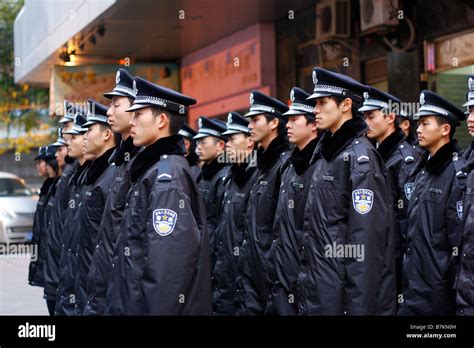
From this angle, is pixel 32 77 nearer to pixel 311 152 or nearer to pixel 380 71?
pixel 380 71

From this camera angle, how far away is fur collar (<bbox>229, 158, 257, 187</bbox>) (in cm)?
788

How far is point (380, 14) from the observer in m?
12.2

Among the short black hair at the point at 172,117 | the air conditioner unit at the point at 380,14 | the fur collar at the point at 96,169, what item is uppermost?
the air conditioner unit at the point at 380,14

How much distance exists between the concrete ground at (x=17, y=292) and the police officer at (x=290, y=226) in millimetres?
5860

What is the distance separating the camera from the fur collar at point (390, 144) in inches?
310

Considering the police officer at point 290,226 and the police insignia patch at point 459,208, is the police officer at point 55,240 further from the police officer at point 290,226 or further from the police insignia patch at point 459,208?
the police insignia patch at point 459,208

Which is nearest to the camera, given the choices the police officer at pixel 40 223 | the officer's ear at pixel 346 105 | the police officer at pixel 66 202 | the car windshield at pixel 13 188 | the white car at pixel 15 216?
the officer's ear at pixel 346 105

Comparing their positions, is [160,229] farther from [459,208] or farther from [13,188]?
[13,188]

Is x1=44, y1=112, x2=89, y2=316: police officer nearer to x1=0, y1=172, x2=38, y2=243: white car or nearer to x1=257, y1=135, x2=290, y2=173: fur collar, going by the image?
x1=257, y1=135, x2=290, y2=173: fur collar

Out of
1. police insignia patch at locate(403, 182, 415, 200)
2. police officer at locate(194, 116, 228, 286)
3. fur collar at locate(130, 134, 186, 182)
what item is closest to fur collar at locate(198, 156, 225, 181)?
police officer at locate(194, 116, 228, 286)

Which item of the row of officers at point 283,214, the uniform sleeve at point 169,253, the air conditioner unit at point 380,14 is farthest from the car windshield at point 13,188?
the uniform sleeve at point 169,253

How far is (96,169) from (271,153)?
4.26 feet

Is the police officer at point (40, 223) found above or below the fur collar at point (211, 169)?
below

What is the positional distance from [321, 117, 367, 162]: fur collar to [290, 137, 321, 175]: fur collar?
0.52m
